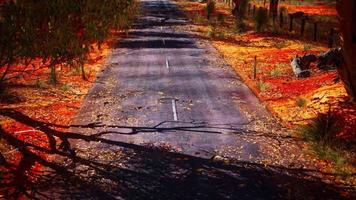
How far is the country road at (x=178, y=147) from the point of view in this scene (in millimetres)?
10250

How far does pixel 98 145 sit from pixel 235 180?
443 cm

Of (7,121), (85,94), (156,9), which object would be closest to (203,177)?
(7,121)

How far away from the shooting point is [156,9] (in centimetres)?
5928

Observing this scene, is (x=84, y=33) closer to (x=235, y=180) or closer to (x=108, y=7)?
(x=108, y=7)

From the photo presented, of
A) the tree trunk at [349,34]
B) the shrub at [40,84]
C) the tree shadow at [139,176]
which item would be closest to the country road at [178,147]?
the tree shadow at [139,176]

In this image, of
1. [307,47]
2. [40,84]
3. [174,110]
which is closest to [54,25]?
[174,110]

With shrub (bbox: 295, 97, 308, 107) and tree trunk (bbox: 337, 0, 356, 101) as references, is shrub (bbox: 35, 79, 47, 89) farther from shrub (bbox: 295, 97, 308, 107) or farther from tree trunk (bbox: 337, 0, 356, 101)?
tree trunk (bbox: 337, 0, 356, 101)

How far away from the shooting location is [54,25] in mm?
10828

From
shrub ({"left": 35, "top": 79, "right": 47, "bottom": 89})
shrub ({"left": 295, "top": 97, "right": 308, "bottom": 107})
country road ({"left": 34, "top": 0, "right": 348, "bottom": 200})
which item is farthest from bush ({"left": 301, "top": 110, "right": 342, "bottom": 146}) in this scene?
shrub ({"left": 35, "top": 79, "right": 47, "bottom": 89})

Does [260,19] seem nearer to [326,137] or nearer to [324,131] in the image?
[324,131]

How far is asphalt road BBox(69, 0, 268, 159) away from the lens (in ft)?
45.1

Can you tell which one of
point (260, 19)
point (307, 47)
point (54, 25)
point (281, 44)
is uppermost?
point (54, 25)

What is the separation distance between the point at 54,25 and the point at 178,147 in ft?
15.7

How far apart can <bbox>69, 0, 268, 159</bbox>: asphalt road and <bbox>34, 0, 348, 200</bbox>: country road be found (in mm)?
34
